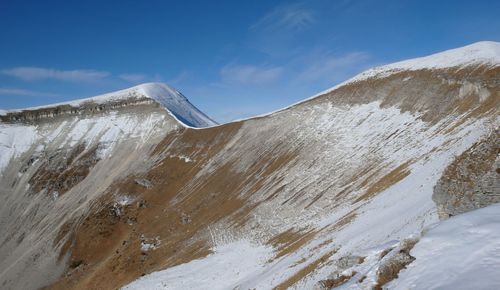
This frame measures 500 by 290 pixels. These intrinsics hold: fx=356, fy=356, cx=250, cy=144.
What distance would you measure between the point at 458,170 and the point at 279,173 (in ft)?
125

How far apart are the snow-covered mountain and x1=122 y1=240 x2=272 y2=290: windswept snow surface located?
0.71ft

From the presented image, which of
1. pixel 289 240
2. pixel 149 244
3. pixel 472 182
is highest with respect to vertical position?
pixel 149 244

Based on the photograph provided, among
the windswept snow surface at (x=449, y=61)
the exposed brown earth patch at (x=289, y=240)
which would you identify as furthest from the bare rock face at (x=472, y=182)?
the windswept snow surface at (x=449, y=61)

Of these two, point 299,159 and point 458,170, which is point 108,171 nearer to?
point 299,159

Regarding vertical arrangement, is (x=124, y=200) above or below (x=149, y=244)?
above

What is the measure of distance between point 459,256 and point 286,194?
125 ft

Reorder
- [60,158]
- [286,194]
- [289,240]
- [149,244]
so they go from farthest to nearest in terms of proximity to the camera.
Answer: [60,158] → [149,244] → [286,194] → [289,240]

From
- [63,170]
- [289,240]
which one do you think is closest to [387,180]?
[289,240]

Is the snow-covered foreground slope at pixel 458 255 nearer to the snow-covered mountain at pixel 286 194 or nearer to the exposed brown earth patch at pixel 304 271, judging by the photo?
the snow-covered mountain at pixel 286 194

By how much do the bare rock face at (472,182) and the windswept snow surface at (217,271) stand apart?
1843cm

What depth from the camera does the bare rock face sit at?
44.8 ft

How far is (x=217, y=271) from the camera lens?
118ft

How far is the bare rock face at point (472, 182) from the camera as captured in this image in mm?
13664

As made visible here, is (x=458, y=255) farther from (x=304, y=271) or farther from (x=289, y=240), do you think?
(x=289, y=240)
